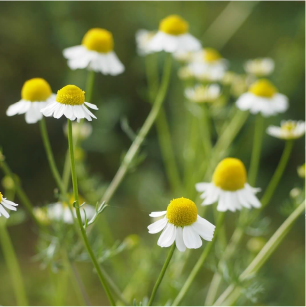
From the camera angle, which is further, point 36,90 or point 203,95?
point 203,95

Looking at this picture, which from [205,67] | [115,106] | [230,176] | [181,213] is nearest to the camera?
[181,213]

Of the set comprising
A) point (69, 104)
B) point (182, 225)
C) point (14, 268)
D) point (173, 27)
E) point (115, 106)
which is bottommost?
point (182, 225)

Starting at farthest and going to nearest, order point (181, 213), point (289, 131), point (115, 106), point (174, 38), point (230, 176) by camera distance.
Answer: point (115, 106) < point (174, 38) < point (289, 131) < point (230, 176) < point (181, 213)

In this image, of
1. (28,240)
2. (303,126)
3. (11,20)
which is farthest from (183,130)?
(303,126)

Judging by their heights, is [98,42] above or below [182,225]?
above

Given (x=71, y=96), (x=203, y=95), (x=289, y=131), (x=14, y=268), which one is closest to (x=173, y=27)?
(x=203, y=95)

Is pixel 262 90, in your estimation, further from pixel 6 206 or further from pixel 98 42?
pixel 6 206

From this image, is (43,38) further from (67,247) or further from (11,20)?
(67,247)
